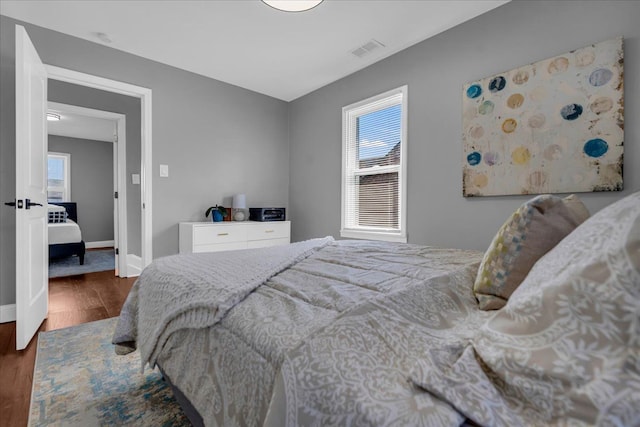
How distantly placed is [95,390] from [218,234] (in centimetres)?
186

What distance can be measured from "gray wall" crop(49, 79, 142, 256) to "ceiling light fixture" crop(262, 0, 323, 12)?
2762 millimetres

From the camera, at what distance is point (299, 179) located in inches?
167

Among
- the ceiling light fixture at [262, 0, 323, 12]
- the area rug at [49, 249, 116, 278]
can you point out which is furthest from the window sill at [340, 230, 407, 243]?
the area rug at [49, 249, 116, 278]

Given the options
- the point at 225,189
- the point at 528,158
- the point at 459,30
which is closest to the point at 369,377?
the point at 528,158

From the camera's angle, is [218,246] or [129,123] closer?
[218,246]

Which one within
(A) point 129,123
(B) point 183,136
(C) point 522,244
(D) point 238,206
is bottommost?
(C) point 522,244

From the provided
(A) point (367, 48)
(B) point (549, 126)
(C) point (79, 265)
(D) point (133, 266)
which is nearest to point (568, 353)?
(B) point (549, 126)

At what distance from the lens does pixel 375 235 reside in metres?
3.30

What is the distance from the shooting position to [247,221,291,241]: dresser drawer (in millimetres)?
3568

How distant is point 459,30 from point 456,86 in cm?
46

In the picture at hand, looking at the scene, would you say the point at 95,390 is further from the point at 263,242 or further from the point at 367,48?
the point at 367,48

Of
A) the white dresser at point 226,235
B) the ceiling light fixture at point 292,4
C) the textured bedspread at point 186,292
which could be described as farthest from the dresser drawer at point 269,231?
the ceiling light fixture at point 292,4

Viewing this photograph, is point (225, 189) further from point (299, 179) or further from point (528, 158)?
point (528, 158)

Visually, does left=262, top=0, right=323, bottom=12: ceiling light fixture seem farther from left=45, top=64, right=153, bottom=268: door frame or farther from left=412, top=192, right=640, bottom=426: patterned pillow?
left=412, top=192, right=640, bottom=426: patterned pillow
